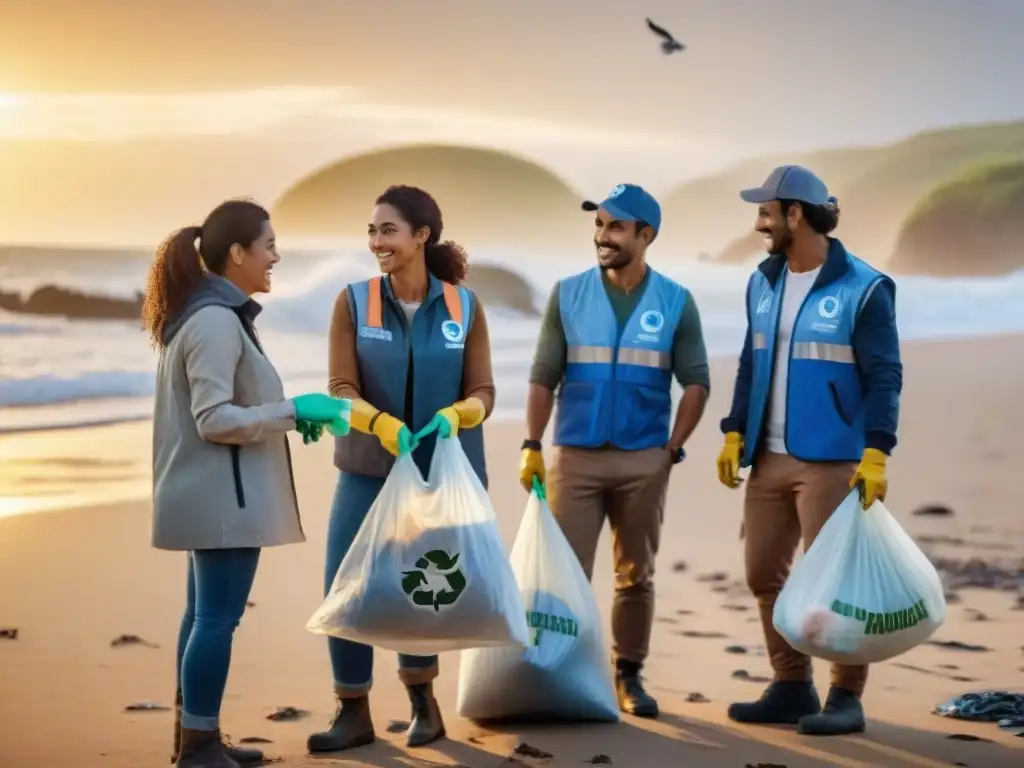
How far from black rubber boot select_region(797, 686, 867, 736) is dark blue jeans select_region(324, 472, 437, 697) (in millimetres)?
783

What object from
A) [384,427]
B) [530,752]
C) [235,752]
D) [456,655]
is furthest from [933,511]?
[235,752]

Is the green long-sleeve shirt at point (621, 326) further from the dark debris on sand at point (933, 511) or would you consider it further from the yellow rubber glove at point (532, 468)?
the dark debris on sand at point (933, 511)

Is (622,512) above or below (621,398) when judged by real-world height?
below

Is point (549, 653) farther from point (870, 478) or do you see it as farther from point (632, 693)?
point (870, 478)

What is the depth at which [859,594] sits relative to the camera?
325 centimetres

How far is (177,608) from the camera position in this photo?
4727 millimetres

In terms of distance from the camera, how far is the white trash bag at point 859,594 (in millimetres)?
3232

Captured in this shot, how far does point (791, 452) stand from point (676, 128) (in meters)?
4.80

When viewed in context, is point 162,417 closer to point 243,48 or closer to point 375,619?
point 375,619

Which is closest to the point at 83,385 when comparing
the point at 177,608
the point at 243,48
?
the point at 243,48

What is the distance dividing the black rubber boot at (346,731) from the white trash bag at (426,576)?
0.25 meters

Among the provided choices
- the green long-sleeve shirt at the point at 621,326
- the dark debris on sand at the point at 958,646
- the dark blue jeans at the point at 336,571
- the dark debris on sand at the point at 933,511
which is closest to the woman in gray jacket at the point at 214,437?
the dark blue jeans at the point at 336,571

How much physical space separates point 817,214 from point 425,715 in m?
1.31

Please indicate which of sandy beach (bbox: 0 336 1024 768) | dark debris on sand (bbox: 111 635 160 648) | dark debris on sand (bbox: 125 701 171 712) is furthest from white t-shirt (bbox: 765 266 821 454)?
dark debris on sand (bbox: 111 635 160 648)
